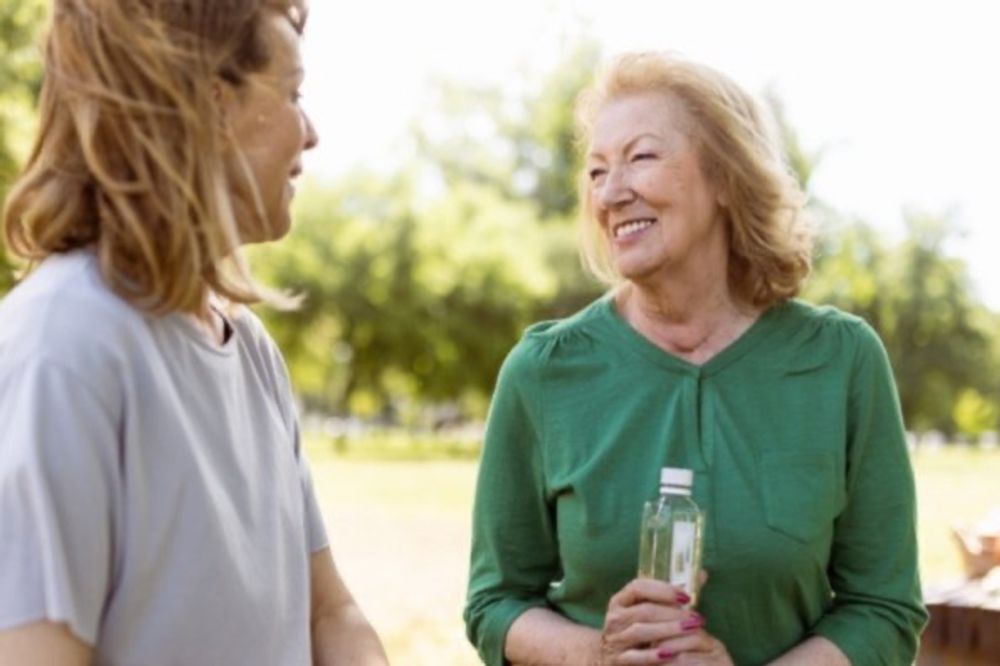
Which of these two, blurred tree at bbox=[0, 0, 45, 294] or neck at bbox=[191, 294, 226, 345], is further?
blurred tree at bbox=[0, 0, 45, 294]

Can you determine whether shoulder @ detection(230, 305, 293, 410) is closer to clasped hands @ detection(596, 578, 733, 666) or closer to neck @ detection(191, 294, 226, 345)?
neck @ detection(191, 294, 226, 345)

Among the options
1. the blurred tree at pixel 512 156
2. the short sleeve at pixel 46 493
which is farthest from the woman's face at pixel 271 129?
the blurred tree at pixel 512 156

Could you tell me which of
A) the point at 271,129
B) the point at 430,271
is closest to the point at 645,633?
the point at 271,129

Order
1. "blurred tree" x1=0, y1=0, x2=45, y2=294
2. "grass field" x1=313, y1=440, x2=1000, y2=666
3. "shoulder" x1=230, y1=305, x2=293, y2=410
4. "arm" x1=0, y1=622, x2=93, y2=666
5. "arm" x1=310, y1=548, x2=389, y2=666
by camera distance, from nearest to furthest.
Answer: "arm" x1=0, y1=622, x2=93, y2=666
"shoulder" x1=230, y1=305, x2=293, y2=410
"arm" x1=310, y1=548, x2=389, y2=666
"grass field" x1=313, y1=440, x2=1000, y2=666
"blurred tree" x1=0, y1=0, x2=45, y2=294

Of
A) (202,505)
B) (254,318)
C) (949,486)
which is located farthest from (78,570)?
(949,486)

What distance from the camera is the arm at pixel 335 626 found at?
2082 mm

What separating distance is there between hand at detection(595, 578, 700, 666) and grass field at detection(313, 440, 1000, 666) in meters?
1.95

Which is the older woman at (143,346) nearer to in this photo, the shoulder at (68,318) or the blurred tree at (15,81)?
the shoulder at (68,318)

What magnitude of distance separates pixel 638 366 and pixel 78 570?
1533mm

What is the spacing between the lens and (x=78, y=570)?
157 cm

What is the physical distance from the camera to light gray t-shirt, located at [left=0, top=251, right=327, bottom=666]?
154 centimetres

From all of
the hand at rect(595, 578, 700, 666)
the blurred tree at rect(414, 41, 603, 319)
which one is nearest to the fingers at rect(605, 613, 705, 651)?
the hand at rect(595, 578, 700, 666)

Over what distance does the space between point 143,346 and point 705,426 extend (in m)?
1.43

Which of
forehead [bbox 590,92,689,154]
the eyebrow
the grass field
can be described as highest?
forehead [bbox 590,92,689,154]
